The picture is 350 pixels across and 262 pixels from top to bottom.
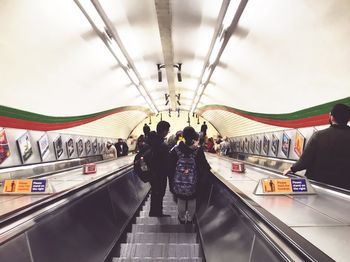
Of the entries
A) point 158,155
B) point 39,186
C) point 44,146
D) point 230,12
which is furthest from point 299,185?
point 44,146

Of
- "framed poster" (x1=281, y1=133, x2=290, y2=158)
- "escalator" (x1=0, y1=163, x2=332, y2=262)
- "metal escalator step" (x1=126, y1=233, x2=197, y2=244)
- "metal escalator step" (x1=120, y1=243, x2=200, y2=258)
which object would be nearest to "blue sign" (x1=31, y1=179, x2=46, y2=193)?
"escalator" (x1=0, y1=163, x2=332, y2=262)

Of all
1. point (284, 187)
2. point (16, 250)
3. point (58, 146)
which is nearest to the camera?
point (16, 250)

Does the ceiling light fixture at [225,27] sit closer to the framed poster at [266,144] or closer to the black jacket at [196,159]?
the black jacket at [196,159]

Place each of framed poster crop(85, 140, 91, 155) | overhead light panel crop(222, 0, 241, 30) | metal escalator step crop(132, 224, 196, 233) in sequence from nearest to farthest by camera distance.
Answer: metal escalator step crop(132, 224, 196, 233)
overhead light panel crop(222, 0, 241, 30)
framed poster crop(85, 140, 91, 155)

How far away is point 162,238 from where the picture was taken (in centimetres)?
398

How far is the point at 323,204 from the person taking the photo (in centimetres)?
270

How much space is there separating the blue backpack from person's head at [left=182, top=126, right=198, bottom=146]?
0.62 feet

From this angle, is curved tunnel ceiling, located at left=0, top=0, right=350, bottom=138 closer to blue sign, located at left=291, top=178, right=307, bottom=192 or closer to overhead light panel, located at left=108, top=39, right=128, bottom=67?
overhead light panel, located at left=108, top=39, right=128, bottom=67

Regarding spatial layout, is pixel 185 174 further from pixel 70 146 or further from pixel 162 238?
pixel 70 146

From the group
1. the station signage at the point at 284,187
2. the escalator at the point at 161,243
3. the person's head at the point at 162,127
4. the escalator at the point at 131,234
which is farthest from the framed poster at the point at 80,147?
the station signage at the point at 284,187

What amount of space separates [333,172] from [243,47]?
4.56 metres

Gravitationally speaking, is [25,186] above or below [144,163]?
below

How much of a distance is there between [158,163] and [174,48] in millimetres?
4740

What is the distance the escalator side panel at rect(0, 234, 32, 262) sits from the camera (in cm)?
163
